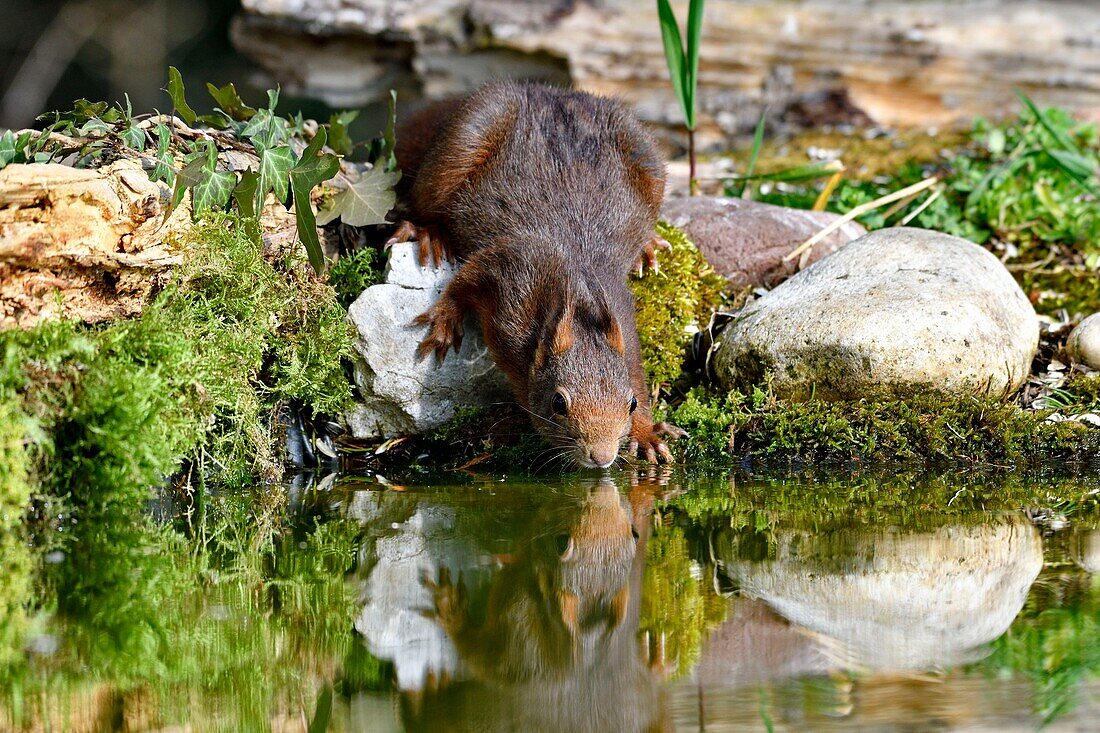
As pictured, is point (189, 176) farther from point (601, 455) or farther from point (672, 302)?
point (672, 302)

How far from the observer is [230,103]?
18.6 ft

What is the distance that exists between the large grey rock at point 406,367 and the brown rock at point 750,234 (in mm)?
1732

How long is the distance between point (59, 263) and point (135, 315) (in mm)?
401

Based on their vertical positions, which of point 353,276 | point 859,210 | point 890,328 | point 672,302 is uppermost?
point 859,210

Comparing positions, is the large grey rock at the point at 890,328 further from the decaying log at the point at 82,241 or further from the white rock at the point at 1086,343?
the decaying log at the point at 82,241

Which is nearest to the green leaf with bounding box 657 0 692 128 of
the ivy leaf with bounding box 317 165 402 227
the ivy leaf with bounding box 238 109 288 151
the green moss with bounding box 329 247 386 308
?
the ivy leaf with bounding box 317 165 402 227

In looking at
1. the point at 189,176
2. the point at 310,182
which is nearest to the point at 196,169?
the point at 189,176

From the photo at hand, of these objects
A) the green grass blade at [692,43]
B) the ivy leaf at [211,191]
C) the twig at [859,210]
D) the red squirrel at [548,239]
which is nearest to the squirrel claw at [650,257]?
the red squirrel at [548,239]

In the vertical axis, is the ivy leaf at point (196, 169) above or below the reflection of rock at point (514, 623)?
above

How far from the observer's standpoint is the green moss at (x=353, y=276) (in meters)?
5.57

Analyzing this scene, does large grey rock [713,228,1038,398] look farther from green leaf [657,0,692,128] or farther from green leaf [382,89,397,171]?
green leaf [382,89,397,171]

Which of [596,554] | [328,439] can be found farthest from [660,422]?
[596,554]

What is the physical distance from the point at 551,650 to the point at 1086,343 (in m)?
4.20

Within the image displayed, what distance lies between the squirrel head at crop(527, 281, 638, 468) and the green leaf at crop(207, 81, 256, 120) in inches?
82.5
